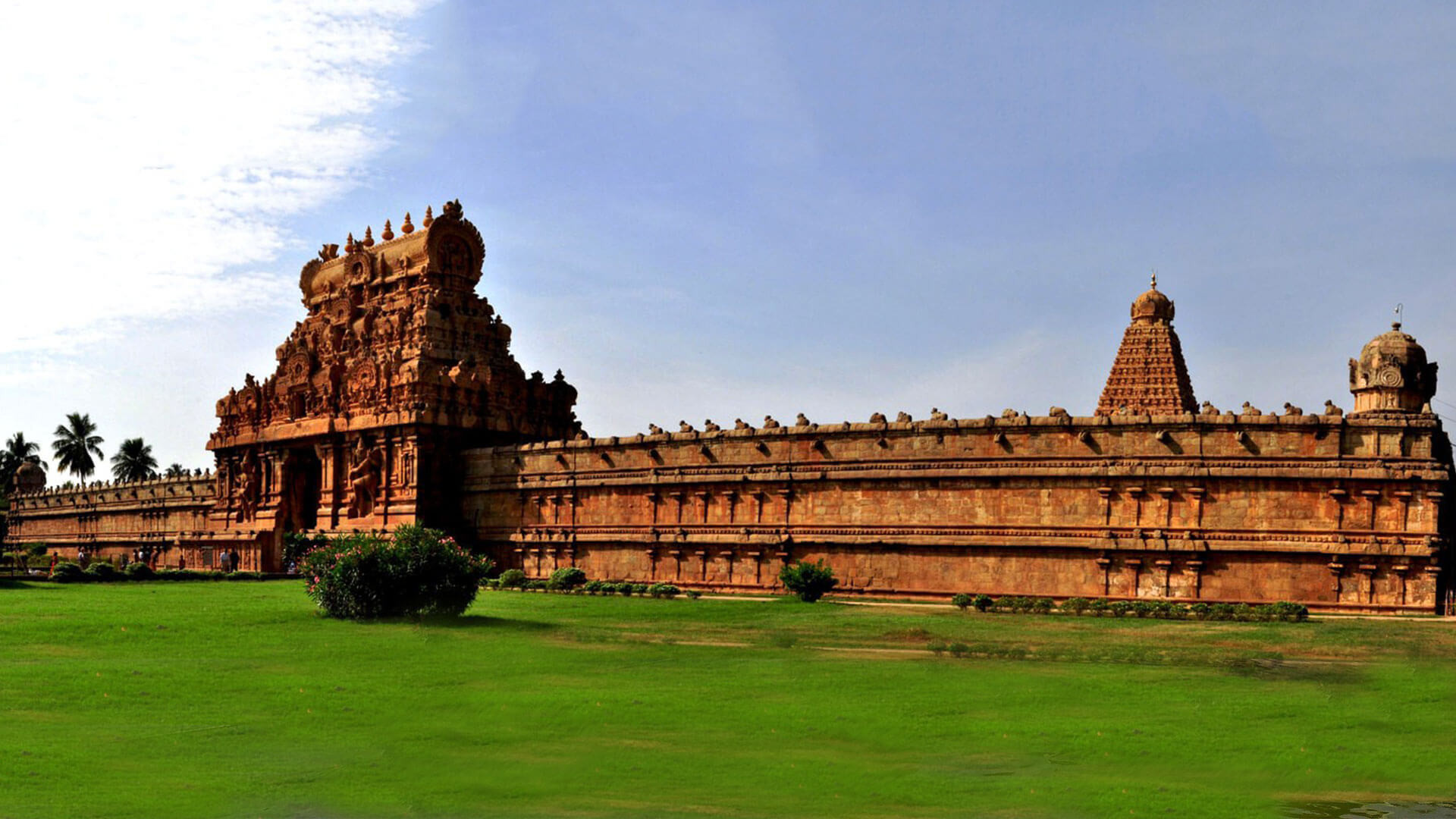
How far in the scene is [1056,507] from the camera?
36031 mm

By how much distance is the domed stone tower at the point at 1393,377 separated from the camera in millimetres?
34312

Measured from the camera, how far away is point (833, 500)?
39.9 meters

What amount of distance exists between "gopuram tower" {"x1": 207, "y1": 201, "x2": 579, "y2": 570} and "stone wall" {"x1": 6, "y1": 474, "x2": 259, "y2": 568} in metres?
2.85

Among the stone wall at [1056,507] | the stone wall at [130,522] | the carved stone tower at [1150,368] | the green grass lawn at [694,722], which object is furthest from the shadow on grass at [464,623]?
the carved stone tower at [1150,368]

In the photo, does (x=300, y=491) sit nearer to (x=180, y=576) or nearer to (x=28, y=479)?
(x=180, y=576)

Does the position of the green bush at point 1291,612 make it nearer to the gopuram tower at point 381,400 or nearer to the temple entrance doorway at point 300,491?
the gopuram tower at point 381,400

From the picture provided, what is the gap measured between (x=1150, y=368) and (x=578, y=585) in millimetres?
30702

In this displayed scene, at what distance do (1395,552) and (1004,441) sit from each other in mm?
10231

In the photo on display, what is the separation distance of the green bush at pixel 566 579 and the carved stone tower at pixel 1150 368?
27.4 metres

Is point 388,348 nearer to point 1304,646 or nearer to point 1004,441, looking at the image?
point 1004,441

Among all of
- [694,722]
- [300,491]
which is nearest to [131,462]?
[300,491]

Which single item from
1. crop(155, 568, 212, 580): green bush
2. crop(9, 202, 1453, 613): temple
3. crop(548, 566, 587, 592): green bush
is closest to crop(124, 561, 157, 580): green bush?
crop(155, 568, 212, 580): green bush

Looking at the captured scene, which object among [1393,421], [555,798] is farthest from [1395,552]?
[555,798]

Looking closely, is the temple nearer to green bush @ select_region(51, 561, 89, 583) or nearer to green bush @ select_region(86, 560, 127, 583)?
green bush @ select_region(86, 560, 127, 583)
